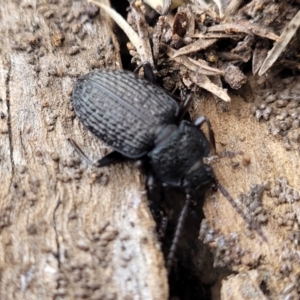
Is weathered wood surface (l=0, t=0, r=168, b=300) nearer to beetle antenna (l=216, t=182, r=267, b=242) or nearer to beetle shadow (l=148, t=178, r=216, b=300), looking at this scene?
beetle shadow (l=148, t=178, r=216, b=300)

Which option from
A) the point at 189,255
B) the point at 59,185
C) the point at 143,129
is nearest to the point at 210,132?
the point at 143,129

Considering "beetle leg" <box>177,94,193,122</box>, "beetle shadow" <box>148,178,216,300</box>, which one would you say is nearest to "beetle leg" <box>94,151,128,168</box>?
"beetle shadow" <box>148,178,216,300</box>

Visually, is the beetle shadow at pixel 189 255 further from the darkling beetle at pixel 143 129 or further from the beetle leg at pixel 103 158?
the beetle leg at pixel 103 158

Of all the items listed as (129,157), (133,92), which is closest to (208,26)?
(133,92)

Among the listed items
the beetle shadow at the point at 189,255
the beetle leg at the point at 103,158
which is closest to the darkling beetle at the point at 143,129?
the beetle leg at the point at 103,158

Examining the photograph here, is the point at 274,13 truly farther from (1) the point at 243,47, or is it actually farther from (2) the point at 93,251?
(2) the point at 93,251

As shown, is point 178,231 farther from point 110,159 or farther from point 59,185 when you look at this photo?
point 59,185
